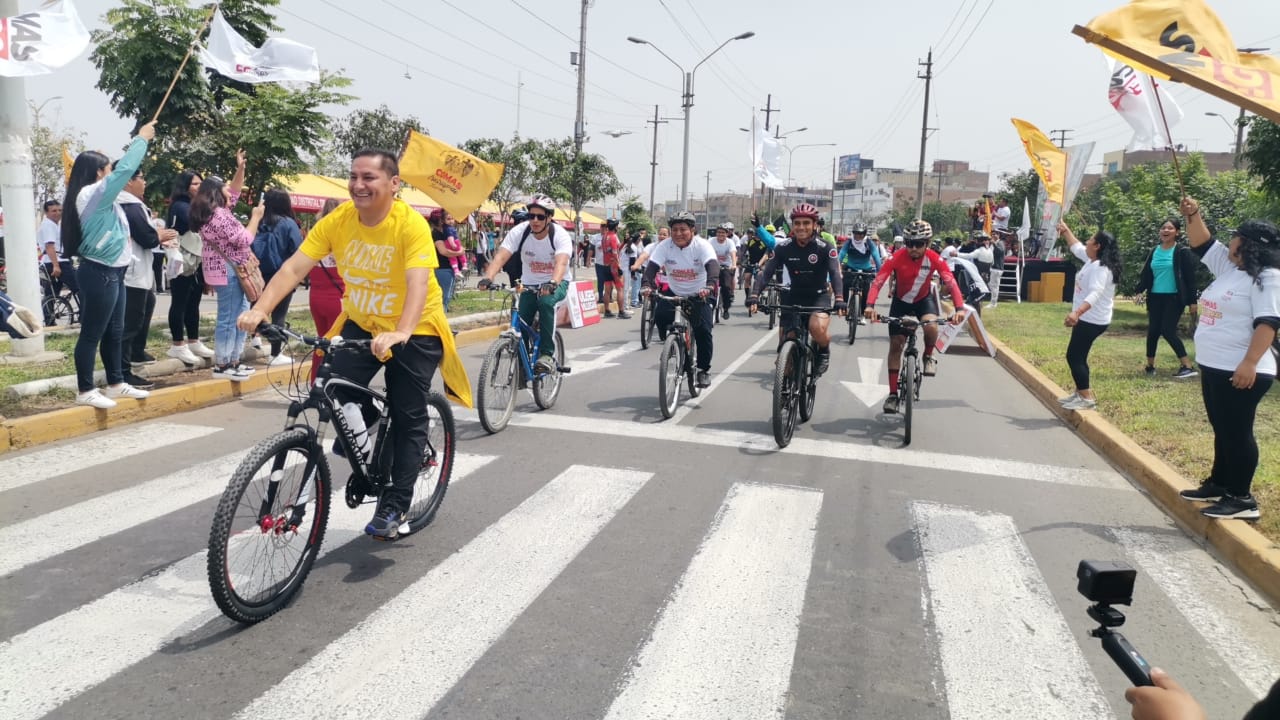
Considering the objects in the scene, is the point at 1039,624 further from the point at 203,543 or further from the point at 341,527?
the point at 203,543

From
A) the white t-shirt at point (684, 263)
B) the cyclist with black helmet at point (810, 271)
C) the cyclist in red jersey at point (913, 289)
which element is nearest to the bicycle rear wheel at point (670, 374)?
the white t-shirt at point (684, 263)

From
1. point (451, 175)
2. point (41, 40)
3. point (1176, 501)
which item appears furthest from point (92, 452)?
point (1176, 501)

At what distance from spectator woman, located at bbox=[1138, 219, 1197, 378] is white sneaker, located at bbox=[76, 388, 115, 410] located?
1077 cm

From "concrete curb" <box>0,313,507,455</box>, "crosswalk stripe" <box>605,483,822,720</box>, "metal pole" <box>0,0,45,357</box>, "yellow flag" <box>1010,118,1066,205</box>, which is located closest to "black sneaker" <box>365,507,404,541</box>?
"crosswalk stripe" <box>605,483,822,720</box>

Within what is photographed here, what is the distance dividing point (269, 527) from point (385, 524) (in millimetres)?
703

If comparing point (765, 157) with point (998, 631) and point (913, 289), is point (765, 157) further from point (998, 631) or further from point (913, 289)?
point (998, 631)

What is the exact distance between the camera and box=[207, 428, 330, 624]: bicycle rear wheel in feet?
11.3

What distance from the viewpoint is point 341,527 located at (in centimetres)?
489

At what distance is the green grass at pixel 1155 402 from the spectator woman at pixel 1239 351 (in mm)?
297

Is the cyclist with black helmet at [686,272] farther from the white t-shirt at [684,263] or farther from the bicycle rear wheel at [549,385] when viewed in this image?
the bicycle rear wheel at [549,385]

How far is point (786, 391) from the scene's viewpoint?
7.21 metres

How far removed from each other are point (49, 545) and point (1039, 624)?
15.3 ft

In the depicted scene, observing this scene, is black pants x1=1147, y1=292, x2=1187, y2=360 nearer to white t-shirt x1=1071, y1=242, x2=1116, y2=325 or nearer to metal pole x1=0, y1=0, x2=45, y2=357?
white t-shirt x1=1071, y1=242, x2=1116, y2=325

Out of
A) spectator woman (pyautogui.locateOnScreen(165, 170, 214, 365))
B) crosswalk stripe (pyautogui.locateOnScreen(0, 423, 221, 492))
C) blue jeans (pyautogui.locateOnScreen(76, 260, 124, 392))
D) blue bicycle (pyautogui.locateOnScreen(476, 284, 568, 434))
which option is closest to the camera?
crosswalk stripe (pyautogui.locateOnScreen(0, 423, 221, 492))
